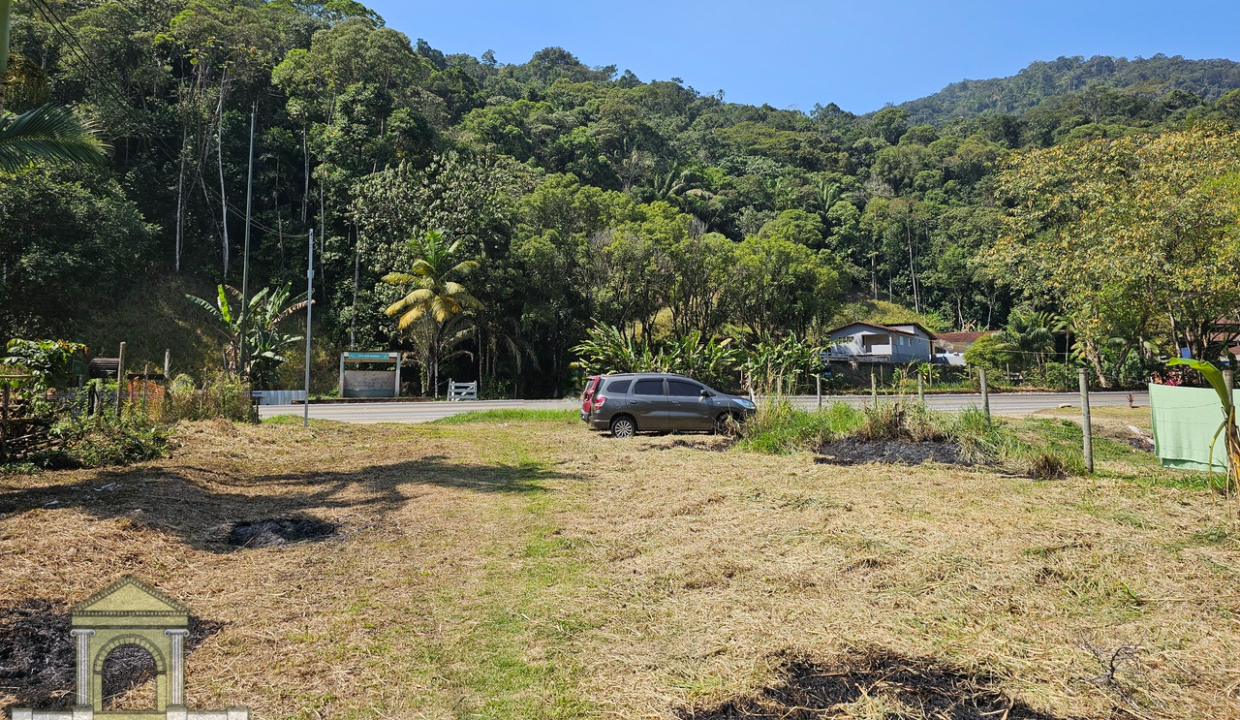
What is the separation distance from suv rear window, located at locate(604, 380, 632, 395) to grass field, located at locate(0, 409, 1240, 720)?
Result: 7.13 metres

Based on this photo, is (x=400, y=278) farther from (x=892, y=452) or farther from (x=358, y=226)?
(x=892, y=452)

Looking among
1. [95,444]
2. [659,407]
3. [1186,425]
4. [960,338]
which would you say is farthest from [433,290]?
[960,338]

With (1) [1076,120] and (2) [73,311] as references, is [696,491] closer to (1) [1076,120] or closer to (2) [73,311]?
(2) [73,311]

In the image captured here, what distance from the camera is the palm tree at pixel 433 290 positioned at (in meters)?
32.9

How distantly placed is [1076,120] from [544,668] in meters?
111

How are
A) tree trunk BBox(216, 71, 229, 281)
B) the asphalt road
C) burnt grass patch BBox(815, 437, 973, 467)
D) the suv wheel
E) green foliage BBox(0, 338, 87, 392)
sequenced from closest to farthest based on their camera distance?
burnt grass patch BBox(815, 437, 973, 467) < green foliage BBox(0, 338, 87, 392) < the suv wheel < the asphalt road < tree trunk BBox(216, 71, 229, 281)

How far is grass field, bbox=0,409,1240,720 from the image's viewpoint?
356 centimetres

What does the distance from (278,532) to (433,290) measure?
2751 cm

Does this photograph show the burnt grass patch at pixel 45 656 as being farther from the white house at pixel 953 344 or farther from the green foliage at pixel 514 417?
the white house at pixel 953 344

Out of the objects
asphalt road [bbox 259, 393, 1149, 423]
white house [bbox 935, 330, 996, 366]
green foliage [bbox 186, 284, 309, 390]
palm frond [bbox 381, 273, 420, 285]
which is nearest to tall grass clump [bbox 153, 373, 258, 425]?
asphalt road [bbox 259, 393, 1149, 423]

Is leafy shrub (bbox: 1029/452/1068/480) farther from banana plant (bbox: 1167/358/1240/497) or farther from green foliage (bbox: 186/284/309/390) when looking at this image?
green foliage (bbox: 186/284/309/390)

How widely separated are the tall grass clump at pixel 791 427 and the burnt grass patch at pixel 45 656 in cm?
1033

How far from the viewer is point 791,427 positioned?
1355 cm

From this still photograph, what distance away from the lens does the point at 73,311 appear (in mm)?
32688
